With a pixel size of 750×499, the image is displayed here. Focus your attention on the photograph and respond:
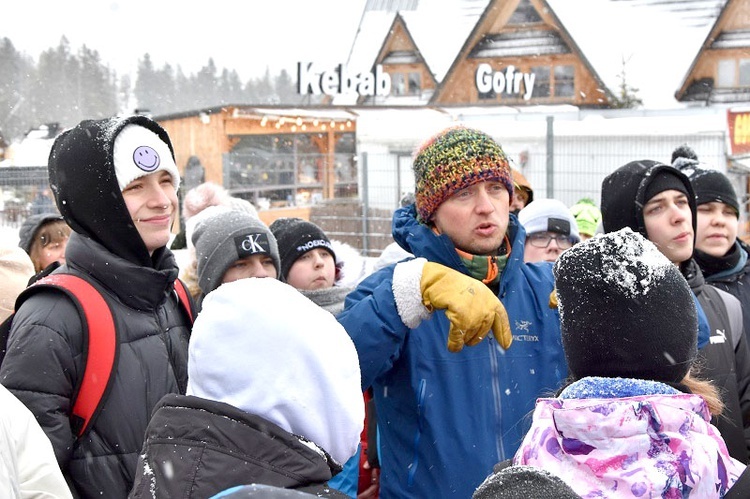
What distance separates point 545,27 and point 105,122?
76.6 feet

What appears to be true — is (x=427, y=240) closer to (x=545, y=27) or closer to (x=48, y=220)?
(x=48, y=220)

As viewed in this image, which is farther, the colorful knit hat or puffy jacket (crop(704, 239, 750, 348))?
puffy jacket (crop(704, 239, 750, 348))

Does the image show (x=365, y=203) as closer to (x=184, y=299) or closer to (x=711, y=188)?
(x=711, y=188)

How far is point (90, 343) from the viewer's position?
2359 millimetres

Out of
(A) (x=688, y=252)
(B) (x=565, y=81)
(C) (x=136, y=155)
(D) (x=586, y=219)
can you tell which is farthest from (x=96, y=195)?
(B) (x=565, y=81)

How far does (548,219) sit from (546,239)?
11 cm

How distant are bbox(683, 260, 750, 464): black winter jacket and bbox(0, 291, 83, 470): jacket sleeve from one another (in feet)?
6.23

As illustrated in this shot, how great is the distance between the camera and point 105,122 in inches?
109

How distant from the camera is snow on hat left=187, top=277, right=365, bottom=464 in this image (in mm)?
1574

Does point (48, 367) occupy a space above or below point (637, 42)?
below

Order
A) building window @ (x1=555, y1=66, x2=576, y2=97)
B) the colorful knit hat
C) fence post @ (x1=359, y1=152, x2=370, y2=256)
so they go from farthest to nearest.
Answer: building window @ (x1=555, y1=66, x2=576, y2=97) < fence post @ (x1=359, y1=152, x2=370, y2=256) < the colorful knit hat

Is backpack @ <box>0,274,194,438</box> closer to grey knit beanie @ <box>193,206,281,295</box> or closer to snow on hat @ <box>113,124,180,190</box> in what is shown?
snow on hat @ <box>113,124,180,190</box>

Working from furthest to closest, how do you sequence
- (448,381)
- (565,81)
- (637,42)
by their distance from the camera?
(565,81) → (637,42) → (448,381)

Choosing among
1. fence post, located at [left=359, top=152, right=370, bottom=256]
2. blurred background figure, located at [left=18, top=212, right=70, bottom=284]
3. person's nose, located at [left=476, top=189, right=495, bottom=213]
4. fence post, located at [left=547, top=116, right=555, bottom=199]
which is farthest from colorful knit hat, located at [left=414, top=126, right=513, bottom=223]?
fence post, located at [left=359, top=152, right=370, bottom=256]
